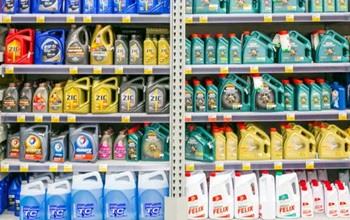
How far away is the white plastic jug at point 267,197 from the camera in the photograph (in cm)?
310

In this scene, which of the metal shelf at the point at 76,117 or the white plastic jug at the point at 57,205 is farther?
the metal shelf at the point at 76,117

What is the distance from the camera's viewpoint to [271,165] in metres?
3.20

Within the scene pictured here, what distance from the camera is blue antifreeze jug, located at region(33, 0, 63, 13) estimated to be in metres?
3.22

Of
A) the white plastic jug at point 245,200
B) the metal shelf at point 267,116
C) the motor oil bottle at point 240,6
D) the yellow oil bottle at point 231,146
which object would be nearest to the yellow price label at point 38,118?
the metal shelf at point 267,116

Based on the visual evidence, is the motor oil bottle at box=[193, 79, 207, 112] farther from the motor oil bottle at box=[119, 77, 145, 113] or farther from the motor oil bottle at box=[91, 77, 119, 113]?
the motor oil bottle at box=[91, 77, 119, 113]

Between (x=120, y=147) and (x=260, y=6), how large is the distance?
1508mm

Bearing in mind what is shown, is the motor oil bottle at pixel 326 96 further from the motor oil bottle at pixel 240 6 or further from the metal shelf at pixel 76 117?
the metal shelf at pixel 76 117

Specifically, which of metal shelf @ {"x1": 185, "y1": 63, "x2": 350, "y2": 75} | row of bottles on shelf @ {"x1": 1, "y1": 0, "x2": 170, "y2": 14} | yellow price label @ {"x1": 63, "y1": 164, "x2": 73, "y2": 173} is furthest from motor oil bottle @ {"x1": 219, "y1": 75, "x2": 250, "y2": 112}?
yellow price label @ {"x1": 63, "y1": 164, "x2": 73, "y2": 173}

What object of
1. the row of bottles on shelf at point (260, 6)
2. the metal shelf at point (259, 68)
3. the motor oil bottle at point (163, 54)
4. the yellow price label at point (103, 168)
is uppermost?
the row of bottles on shelf at point (260, 6)

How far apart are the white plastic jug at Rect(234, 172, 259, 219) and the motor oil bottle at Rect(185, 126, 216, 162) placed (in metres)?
0.29

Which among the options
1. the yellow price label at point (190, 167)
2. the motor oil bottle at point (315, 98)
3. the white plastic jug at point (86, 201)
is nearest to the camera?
the white plastic jug at point (86, 201)

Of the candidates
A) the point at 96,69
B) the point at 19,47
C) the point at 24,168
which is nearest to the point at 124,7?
the point at 96,69

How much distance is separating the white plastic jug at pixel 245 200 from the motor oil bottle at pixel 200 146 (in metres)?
0.29

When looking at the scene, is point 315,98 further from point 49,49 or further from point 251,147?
point 49,49
